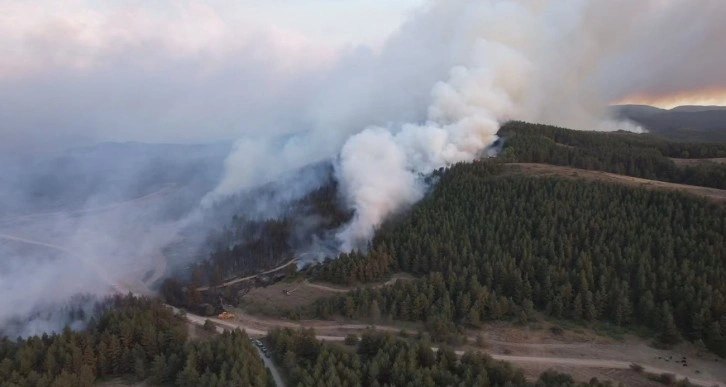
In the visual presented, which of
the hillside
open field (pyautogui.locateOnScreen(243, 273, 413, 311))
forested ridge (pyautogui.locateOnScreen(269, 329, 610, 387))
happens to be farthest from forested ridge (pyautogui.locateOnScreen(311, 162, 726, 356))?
forested ridge (pyautogui.locateOnScreen(269, 329, 610, 387))

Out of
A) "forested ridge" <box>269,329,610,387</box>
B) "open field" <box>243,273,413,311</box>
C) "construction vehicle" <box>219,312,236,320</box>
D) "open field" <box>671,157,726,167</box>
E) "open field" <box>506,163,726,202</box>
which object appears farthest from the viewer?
"open field" <box>671,157,726,167</box>

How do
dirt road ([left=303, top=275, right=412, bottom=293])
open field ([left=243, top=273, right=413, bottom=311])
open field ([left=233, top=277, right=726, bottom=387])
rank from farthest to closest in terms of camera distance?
dirt road ([left=303, top=275, right=412, bottom=293])
open field ([left=243, top=273, right=413, bottom=311])
open field ([left=233, top=277, right=726, bottom=387])

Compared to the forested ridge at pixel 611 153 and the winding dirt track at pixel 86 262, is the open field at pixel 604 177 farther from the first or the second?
the winding dirt track at pixel 86 262

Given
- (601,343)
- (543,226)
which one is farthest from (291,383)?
(543,226)

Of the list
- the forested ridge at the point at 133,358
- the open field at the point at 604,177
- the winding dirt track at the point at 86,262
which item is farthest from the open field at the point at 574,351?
the open field at the point at 604,177

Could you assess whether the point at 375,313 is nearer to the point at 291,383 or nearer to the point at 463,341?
the point at 463,341

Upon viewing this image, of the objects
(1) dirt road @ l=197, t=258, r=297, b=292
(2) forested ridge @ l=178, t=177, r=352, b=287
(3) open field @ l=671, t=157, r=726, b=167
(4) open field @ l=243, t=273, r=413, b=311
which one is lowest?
(4) open field @ l=243, t=273, r=413, b=311

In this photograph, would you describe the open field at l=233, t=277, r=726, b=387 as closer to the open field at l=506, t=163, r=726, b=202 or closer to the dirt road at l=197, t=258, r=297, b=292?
the dirt road at l=197, t=258, r=297, b=292
